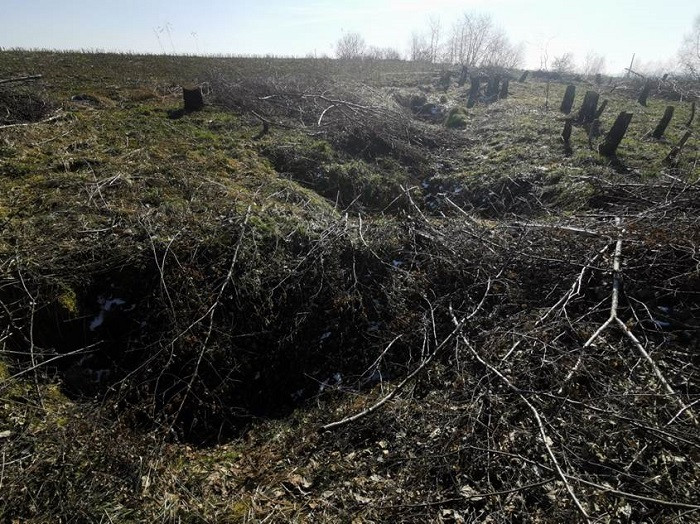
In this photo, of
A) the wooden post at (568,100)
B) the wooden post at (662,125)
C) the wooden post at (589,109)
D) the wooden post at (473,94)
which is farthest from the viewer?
the wooden post at (473,94)

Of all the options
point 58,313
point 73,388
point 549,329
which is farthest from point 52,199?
point 549,329

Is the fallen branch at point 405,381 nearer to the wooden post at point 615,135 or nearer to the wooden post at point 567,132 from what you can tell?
the wooden post at point 615,135

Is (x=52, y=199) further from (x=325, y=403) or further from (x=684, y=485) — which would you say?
(x=684, y=485)

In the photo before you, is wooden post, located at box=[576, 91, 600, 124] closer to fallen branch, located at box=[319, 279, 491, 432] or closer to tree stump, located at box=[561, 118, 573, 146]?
tree stump, located at box=[561, 118, 573, 146]

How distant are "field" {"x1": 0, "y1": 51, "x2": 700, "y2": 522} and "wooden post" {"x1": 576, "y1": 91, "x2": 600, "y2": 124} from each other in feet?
17.2

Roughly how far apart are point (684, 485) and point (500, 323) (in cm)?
175

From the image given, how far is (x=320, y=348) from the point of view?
407cm

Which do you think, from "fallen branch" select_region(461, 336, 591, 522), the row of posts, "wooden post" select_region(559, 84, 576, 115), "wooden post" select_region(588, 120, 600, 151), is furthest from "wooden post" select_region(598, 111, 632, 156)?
"fallen branch" select_region(461, 336, 591, 522)

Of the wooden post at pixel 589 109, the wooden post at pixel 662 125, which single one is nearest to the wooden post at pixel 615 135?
the wooden post at pixel 662 125

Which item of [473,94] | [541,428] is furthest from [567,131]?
[541,428]

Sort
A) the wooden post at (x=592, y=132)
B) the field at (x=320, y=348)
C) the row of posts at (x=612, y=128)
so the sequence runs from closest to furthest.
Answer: the field at (x=320, y=348)
the row of posts at (x=612, y=128)
the wooden post at (x=592, y=132)

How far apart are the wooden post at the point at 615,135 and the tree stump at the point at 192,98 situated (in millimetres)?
9155

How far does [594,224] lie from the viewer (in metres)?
4.95

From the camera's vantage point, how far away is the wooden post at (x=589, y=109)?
11273 mm
